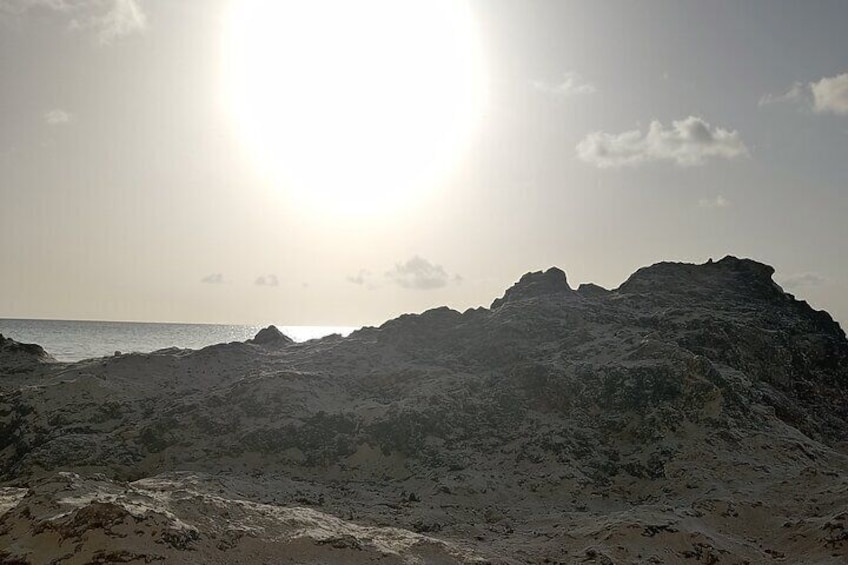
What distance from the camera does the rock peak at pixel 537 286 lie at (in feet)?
92.4

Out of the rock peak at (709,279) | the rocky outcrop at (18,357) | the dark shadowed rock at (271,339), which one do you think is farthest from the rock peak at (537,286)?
the rocky outcrop at (18,357)

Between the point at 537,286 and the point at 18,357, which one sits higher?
the point at 537,286

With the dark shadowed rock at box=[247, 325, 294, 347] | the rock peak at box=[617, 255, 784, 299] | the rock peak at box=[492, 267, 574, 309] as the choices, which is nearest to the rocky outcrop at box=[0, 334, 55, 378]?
the dark shadowed rock at box=[247, 325, 294, 347]

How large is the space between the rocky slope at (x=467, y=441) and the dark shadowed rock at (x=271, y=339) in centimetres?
33

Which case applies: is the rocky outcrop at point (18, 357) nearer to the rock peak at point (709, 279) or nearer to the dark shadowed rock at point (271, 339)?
the dark shadowed rock at point (271, 339)

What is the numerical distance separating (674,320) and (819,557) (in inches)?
521

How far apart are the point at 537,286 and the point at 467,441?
458 inches

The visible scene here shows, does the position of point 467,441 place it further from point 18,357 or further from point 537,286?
point 18,357

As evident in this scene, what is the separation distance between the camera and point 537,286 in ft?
93.0

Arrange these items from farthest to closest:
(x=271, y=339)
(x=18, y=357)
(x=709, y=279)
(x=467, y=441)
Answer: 1. (x=709, y=279)
2. (x=271, y=339)
3. (x=18, y=357)
4. (x=467, y=441)

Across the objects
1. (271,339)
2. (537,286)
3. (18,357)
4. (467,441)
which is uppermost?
(537,286)

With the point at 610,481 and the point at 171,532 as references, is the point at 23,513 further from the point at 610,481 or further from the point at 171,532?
the point at 610,481

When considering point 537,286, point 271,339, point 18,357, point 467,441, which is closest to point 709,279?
point 537,286

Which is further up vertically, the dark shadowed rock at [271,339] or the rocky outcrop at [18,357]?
the dark shadowed rock at [271,339]
